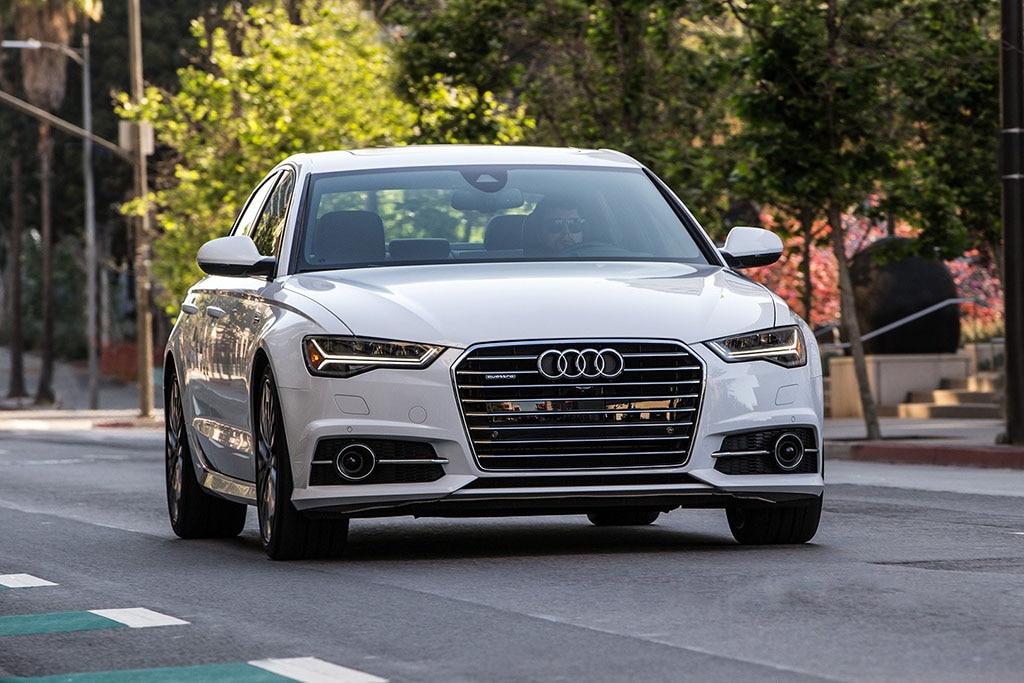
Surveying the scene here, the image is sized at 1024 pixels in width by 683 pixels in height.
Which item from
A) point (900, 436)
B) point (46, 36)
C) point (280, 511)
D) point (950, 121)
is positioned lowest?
point (900, 436)

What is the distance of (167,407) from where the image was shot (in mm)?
12023

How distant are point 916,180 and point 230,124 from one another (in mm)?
20158

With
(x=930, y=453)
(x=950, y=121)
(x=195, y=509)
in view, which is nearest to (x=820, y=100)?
(x=950, y=121)

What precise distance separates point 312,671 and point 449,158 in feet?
15.7

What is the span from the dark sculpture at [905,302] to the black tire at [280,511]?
2256 cm

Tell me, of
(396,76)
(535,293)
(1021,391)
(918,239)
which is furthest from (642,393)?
(396,76)

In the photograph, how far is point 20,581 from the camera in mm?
9141

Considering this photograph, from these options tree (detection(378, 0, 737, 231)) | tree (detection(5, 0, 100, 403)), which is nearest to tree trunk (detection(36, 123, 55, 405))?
tree (detection(5, 0, 100, 403))

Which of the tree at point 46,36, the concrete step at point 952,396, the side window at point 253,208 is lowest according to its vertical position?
the concrete step at point 952,396

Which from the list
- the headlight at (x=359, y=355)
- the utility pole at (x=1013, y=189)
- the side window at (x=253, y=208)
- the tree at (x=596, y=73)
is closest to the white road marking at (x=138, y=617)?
the headlight at (x=359, y=355)

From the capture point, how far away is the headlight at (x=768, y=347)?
351 inches

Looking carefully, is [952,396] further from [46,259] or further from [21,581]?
[46,259]

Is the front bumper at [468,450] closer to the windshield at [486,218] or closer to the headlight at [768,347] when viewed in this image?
the headlight at [768,347]

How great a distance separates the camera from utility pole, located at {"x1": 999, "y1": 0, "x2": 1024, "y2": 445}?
63.5 feet
